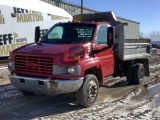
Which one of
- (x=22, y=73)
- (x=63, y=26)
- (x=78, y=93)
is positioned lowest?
(x=78, y=93)

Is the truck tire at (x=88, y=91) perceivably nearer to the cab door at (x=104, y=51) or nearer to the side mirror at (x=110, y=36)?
the cab door at (x=104, y=51)

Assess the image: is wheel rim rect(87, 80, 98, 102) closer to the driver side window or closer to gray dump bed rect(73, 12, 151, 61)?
the driver side window

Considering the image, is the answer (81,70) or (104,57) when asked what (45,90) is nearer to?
(81,70)

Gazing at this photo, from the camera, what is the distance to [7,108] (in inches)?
249

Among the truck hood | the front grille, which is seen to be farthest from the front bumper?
the truck hood

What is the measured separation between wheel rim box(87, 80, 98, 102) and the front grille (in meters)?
1.12

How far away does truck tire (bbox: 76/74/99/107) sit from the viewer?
6223 mm

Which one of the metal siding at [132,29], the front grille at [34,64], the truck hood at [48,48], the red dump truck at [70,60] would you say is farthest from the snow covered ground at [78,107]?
the metal siding at [132,29]

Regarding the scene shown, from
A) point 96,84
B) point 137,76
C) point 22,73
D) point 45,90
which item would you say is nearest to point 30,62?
point 22,73

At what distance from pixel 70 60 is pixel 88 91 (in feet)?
3.16

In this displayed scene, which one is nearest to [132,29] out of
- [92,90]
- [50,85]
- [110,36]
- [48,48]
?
[110,36]

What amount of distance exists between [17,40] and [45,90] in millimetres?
7922

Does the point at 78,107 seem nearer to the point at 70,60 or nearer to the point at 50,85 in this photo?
the point at 50,85

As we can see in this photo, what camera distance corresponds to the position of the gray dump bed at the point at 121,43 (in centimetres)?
795
